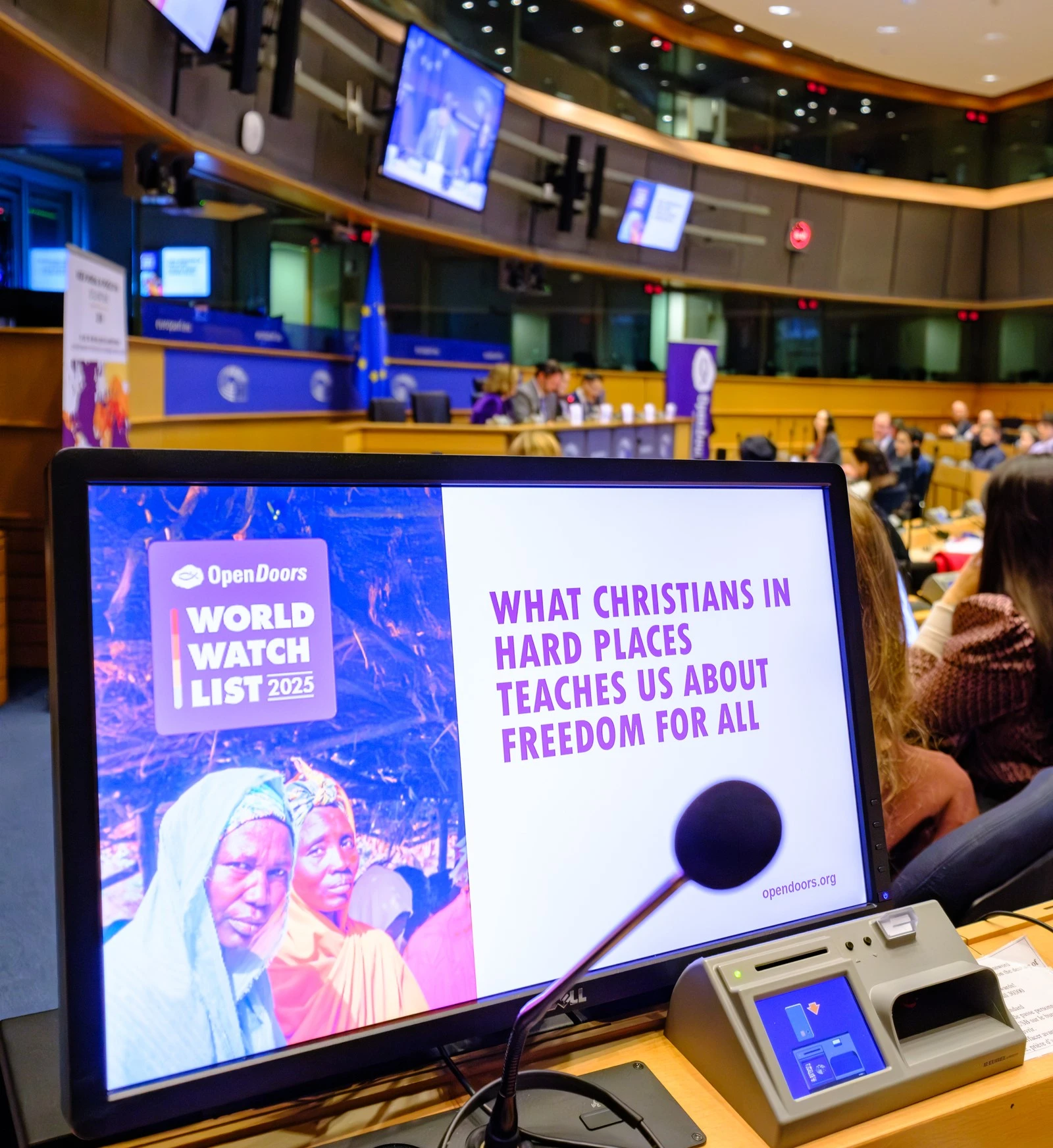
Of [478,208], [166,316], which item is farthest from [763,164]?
[166,316]

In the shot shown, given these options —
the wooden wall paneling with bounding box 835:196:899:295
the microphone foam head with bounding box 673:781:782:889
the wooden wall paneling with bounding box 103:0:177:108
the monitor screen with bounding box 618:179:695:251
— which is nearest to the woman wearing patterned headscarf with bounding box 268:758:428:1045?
the microphone foam head with bounding box 673:781:782:889

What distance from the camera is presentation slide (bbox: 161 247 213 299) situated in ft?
21.7

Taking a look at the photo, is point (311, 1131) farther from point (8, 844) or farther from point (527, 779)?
point (8, 844)

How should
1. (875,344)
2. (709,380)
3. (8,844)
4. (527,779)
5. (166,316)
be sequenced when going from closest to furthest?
1. (527,779)
2. (8,844)
3. (166,316)
4. (709,380)
5. (875,344)

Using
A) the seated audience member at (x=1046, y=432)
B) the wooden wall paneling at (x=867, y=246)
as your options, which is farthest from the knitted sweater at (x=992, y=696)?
the wooden wall paneling at (x=867, y=246)

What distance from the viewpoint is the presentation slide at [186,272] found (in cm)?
662

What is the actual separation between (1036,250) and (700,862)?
610 inches

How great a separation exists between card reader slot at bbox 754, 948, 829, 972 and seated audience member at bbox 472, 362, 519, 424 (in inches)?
267

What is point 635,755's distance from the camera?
729 millimetres

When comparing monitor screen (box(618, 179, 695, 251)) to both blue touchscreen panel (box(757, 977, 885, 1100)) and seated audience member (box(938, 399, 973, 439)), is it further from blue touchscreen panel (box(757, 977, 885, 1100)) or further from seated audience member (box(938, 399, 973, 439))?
blue touchscreen panel (box(757, 977, 885, 1100))

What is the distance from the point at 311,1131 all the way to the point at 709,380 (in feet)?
33.3

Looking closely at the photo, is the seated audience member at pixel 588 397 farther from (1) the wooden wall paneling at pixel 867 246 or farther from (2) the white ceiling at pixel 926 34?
(1) the wooden wall paneling at pixel 867 246

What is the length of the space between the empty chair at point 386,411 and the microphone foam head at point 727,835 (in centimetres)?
626

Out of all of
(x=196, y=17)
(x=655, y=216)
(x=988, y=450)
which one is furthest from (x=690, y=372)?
(x=196, y=17)
